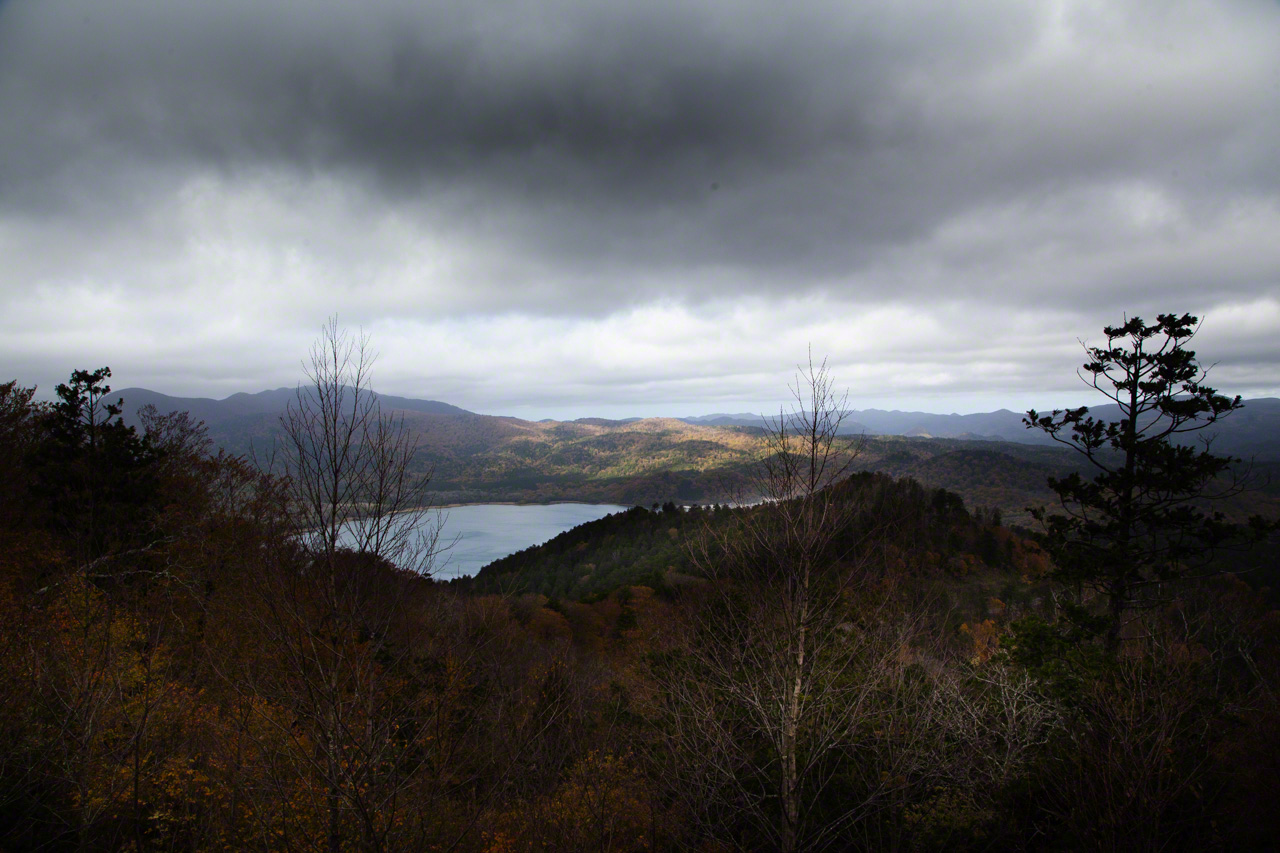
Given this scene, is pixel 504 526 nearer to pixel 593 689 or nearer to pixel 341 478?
pixel 593 689

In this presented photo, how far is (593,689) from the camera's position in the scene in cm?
1939

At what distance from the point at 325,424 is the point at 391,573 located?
1.60 meters

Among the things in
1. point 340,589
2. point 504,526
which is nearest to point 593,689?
point 340,589

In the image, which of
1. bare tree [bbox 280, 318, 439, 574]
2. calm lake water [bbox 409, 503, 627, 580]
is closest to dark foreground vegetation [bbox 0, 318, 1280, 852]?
bare tree [bbox 280, 318, 439, 574]

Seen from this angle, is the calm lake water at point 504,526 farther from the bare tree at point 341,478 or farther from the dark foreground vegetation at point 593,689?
the bare tree at point 341,478

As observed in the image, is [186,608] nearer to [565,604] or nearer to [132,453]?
[132,453]

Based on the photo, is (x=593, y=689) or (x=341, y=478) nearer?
(x=341, y=478)

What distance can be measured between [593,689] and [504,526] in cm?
11767

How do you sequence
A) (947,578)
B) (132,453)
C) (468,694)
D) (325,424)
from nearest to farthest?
1. (325,424)
2. (468,694)
3. (132,453)
4. (947,578)

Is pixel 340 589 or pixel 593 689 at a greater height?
pixel 340 589

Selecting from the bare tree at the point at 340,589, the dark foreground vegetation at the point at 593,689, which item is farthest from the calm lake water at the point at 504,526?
the bare tree at the point at 340,589

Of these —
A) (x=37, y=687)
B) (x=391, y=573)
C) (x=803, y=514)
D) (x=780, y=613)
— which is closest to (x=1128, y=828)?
(x=780, y=613)

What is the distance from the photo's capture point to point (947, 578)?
46500 mm

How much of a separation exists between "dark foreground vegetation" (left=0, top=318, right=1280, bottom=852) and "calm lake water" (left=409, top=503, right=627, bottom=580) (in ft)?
196
